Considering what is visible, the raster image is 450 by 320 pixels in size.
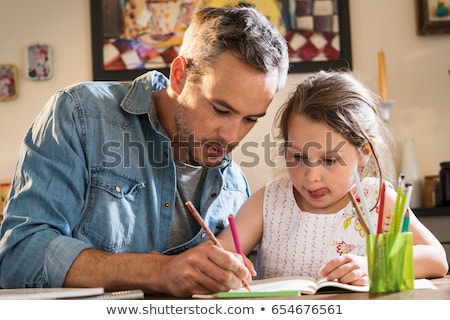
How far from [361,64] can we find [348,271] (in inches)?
96.4

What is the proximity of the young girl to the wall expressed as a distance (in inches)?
65.6

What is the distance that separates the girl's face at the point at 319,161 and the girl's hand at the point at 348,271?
1.21 feet

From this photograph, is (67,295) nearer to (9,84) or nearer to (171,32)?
(171,32)

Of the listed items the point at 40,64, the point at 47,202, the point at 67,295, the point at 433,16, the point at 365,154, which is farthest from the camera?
the point at 40,64

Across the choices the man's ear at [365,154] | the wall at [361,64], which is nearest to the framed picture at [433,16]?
the wall at [361,64]

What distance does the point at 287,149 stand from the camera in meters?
1.58

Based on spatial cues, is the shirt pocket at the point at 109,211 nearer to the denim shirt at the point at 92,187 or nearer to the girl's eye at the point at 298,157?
the denim shirt at the point at 92,187

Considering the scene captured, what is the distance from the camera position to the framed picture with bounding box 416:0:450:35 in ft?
11.1

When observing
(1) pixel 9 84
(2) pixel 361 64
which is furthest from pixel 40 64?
(2) pixel 361 64

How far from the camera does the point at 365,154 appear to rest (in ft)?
5.29

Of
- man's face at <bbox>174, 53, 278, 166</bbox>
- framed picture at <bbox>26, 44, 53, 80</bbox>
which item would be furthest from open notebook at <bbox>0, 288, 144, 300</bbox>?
framed picture at <bbox>26, 44, 53, 80</bbox>
